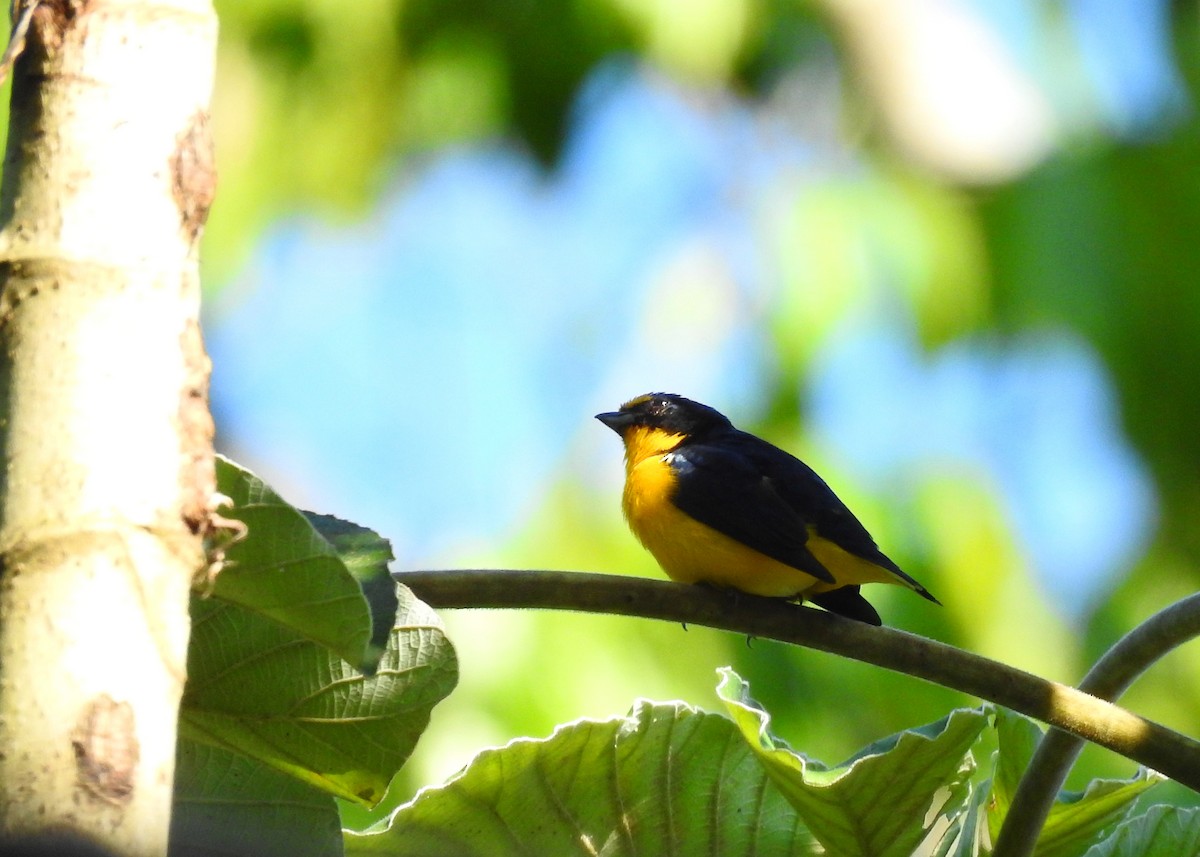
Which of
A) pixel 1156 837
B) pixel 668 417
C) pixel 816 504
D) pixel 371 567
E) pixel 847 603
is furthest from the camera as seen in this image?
pixel 668 417

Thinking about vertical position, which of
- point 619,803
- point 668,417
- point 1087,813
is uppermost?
point 668,417

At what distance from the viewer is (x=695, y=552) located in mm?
3479

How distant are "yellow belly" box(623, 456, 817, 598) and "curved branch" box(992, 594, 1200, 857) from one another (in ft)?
5.22

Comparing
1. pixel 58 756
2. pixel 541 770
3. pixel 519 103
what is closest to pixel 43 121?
pixel 58 756

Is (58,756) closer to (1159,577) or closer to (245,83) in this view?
(1159,577)

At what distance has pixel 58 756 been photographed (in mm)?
816

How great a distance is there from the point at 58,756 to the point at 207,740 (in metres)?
0.99

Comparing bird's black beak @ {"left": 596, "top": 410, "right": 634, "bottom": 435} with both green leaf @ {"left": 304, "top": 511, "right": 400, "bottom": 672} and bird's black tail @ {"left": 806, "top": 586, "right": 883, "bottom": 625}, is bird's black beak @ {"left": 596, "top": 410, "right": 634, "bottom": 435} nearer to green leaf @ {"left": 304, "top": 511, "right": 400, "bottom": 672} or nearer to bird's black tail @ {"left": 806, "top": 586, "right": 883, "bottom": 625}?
bird's black tail @ {"left": 806, "top": 586, "right": 883, "bottom": 625}

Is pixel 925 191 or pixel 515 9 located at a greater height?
pixel 515 9

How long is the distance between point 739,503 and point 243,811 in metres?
1.91

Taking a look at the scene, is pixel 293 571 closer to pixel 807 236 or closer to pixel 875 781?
pixel 875 781

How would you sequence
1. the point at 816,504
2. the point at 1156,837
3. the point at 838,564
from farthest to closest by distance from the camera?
the point at 816,504
the point at 838,564
the point at 1156,837

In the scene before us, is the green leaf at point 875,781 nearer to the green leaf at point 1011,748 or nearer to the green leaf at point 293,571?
the green leaf at point 1011,748

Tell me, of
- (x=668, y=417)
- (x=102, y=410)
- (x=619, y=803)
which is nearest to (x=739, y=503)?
(x=668, y=417)
